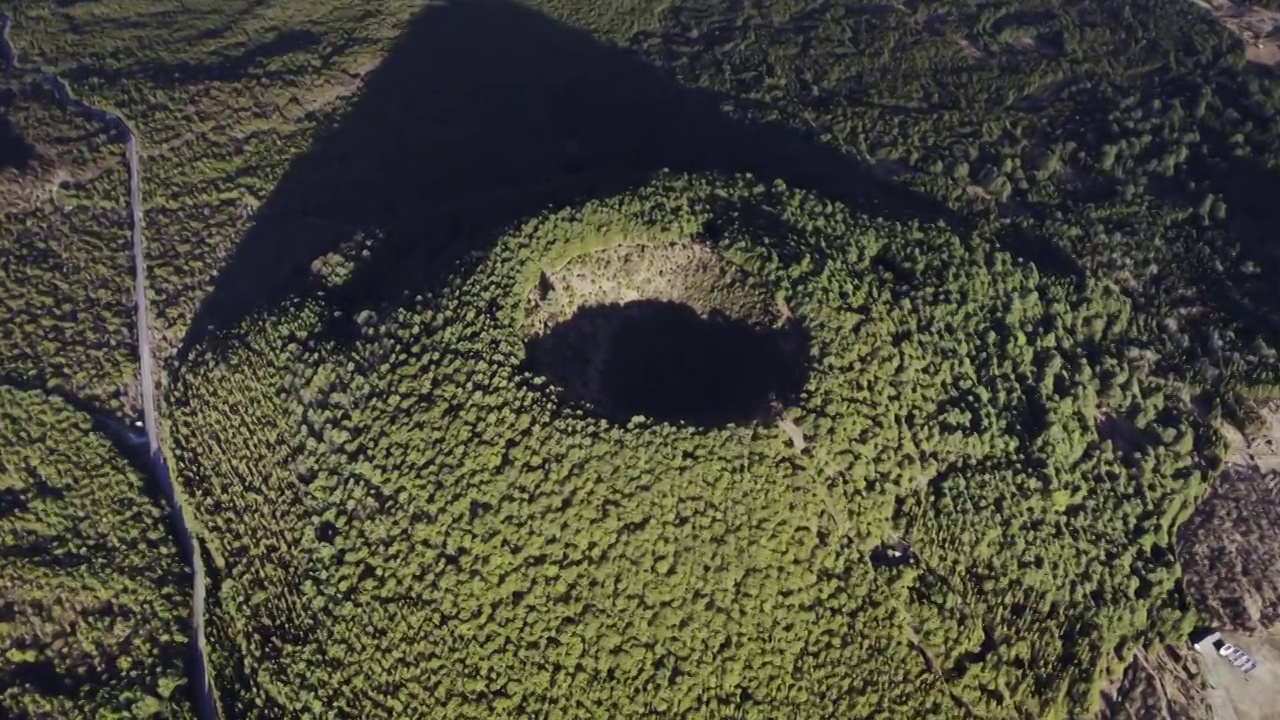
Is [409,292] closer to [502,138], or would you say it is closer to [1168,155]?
[502,138]

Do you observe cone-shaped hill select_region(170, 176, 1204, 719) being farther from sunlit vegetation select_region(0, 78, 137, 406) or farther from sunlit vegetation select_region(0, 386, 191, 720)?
sunlit vegetation select_region(0, 78, 137, 406)

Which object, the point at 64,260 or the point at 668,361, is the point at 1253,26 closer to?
the point at 668,361

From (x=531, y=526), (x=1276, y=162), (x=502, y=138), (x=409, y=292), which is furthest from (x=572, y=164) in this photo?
(x=1276, y=162)

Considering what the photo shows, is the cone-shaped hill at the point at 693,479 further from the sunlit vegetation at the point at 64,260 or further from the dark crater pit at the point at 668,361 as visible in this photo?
the sunlit vegetation at the point at 64,260

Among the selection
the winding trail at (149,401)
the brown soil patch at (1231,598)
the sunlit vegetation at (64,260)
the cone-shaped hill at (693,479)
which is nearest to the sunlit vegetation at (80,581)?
the winding trail at (149,401)

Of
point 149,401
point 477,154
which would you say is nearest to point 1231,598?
point 477,154

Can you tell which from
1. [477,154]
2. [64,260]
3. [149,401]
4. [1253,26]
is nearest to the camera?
[149,401]
